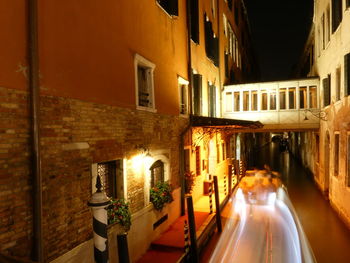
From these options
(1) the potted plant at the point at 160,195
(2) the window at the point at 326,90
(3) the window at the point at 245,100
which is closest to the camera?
(1) the potted plant at the point at 160,195

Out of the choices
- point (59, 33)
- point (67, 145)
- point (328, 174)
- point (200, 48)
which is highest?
point (200, 48)

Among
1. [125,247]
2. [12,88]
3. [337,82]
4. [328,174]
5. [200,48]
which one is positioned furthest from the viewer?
[328,174]

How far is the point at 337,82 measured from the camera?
1199cm

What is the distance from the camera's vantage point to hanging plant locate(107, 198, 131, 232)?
19.3 ft

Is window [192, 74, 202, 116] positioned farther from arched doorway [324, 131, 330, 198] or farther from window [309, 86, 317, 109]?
window [309, 86, 317, 109]

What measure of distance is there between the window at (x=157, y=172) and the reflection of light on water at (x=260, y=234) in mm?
2615

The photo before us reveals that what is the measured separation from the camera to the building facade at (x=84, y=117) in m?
3.86

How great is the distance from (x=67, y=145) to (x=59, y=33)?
5.93 ft

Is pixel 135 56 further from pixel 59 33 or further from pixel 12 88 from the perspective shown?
pixel 12 88

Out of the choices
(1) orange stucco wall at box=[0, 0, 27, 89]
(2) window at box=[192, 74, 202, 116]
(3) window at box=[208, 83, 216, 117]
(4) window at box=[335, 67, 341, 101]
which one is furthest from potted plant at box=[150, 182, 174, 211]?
(4) window at box=[335, 67, 341, 101]

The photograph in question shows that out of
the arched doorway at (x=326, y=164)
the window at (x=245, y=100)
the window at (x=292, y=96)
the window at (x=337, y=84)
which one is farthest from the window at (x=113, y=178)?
the window at (x=292, y=96)

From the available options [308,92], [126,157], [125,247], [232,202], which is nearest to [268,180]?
[232,202]

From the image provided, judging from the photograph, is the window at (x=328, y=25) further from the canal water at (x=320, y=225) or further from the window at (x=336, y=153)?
the canal water at (x=320, y=225)

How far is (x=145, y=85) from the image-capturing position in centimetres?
791
